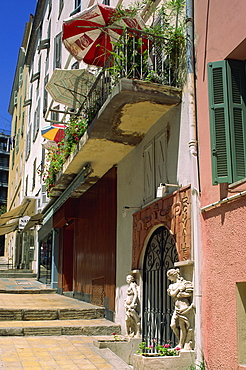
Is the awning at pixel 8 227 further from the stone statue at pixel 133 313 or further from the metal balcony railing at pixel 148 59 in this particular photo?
the metal balcony railing at pixel 148 59

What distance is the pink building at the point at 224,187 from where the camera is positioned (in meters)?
5.93

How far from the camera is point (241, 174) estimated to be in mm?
6336

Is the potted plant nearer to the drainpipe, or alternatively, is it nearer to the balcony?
the drainpipe

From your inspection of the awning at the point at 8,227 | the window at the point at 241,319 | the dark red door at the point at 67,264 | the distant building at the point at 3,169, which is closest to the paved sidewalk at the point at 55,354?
the window at the point at 241,319

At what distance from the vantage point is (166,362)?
648cm

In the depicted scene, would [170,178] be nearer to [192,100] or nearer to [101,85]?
[192,100]

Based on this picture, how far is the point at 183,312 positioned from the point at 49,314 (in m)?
5.36

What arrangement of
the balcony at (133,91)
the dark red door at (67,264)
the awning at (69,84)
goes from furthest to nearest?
1. the dark red door at (67,264)
2. the awning at (69,84)
3. the balcony at (133,91)

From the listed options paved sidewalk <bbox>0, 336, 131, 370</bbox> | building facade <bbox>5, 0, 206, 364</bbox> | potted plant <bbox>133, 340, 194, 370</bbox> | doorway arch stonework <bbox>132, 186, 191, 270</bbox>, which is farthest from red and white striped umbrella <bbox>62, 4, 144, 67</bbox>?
paved sidewalk <bbox>0, 336, 131, 370</bbox>

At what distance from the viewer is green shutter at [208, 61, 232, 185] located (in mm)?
6340

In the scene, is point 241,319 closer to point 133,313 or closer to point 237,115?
point 237,115

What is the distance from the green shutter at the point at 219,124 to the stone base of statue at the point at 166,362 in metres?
2.56

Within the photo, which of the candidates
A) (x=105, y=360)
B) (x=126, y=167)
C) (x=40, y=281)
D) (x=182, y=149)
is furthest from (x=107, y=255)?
(x=40, y=281)

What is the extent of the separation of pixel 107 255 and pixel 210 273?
5702 millimetres
